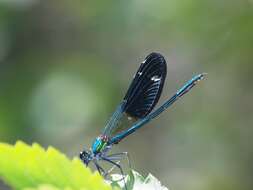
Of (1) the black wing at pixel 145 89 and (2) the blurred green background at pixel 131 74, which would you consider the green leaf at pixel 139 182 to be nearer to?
(1) the black wing at pixel 145 89

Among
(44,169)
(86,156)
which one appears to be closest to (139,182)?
(44,169)

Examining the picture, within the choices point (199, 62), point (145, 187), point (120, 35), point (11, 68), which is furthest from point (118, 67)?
point (145, 187)

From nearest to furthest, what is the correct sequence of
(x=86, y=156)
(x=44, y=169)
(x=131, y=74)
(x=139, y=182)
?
(x=44, y=169), (x=139, y=182), (x=86, y=156), (x=131, y=74)

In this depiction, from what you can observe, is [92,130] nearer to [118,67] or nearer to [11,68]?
[118,67]

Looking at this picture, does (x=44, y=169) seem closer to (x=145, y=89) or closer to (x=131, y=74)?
(x=145, y=89)

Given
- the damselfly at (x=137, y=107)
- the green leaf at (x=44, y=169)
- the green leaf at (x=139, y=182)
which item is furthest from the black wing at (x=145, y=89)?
the green leaf at (x=44, y=169)

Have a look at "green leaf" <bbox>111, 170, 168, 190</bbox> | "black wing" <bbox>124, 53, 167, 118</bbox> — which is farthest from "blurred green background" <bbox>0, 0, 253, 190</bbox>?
"green leaf" <bbox>111, 170, 168, 190</bbox>

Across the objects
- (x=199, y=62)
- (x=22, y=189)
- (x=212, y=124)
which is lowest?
(x=22, y=189)
